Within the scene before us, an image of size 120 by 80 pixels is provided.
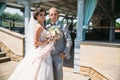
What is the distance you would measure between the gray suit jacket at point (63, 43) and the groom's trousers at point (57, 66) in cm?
10

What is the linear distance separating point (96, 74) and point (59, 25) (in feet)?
12.8

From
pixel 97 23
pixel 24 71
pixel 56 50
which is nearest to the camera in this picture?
pixel 56 50

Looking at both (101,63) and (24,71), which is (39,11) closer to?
(24,71)

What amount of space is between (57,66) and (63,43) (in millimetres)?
466

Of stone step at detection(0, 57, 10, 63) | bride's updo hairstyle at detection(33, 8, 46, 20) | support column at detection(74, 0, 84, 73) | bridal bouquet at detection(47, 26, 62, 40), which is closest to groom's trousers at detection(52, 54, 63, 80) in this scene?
bridal bouquet at detection(47, 26, 62, 40)

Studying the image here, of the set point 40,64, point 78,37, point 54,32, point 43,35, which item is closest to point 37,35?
point 43,35

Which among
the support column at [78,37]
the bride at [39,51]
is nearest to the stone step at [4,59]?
the support column at [78,37]

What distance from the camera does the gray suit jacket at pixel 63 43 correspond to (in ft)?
12.0

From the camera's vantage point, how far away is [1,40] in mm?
9719

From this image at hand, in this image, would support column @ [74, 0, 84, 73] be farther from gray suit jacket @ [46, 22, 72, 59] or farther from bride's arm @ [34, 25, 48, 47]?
bride's arm @ [34, 25, 48, 47]

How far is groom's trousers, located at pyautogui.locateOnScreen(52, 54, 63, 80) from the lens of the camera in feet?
12.1

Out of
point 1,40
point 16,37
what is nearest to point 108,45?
point 16,37

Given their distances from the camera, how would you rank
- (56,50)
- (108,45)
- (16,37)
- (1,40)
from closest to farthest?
(56,50)
(108,45)
(16,37)
(1,40)

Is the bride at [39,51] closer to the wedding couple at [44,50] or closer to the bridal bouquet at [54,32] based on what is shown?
the wedding couple at [44,50]
